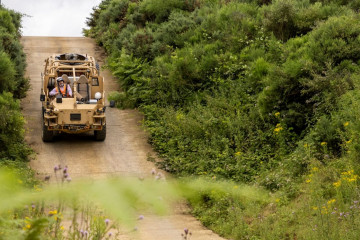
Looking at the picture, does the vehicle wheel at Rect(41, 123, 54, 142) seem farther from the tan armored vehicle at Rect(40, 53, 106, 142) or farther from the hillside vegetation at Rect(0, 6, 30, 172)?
the hillside vegetation at Rect(0, 6, 30, 172)

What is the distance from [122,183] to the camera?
261cm

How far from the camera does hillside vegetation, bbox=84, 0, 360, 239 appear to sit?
1183 cm

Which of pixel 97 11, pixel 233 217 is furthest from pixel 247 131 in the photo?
pixel 97 11

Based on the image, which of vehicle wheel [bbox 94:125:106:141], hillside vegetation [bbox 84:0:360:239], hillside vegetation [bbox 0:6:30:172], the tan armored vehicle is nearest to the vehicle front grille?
the tan armored vehicle

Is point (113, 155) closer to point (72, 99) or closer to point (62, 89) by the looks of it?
point (72, 99)

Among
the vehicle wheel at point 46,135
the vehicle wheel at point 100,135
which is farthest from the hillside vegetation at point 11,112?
the vehicle wheel at point 100,135

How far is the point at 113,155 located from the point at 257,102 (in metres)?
4.38

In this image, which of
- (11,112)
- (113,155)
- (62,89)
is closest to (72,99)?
(62,89)

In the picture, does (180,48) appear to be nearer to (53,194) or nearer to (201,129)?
(201,129)

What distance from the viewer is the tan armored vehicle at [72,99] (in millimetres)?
16797

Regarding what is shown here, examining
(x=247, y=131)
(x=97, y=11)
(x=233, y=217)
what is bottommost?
(x=233, y=217)

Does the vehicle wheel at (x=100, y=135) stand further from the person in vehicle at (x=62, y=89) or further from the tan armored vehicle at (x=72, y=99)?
the person in vehicle at (x=62, y=89)

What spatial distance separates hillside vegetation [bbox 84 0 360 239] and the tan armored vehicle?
2075mm

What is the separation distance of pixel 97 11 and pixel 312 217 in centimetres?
2588
